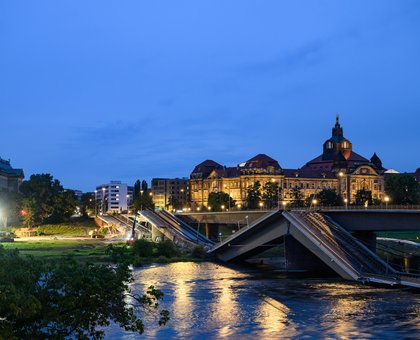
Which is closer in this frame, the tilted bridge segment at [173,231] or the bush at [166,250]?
the bush at [166,250]

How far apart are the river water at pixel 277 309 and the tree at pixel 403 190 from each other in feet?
353

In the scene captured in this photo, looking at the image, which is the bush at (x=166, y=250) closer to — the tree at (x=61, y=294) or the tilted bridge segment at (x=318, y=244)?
the tilted bridge segment at (x=318, y=244)

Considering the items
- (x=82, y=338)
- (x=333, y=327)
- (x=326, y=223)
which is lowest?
(x=333, y=327)

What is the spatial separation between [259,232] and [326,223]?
1213 centimetres

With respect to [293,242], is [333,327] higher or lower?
lower

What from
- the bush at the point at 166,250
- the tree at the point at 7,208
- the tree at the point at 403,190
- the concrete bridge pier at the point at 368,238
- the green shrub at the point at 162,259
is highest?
the tree at the point at 403,190

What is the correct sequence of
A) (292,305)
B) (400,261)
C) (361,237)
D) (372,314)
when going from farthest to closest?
(400,261)
(361,237)
(292,305)
(372,314)

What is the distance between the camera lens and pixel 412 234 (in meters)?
157

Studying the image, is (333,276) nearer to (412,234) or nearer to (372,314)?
(372,314)

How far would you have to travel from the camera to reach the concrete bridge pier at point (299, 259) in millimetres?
88375

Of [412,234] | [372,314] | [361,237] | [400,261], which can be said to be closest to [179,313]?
[372,314]

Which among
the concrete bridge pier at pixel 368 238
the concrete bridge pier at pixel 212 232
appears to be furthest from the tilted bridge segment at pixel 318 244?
the concrete bridge pier at pixel 212 232

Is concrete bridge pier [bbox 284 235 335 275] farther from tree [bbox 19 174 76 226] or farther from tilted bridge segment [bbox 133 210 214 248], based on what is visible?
tree [bbox 19 174 76 226]

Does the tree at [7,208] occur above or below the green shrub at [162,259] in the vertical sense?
above
